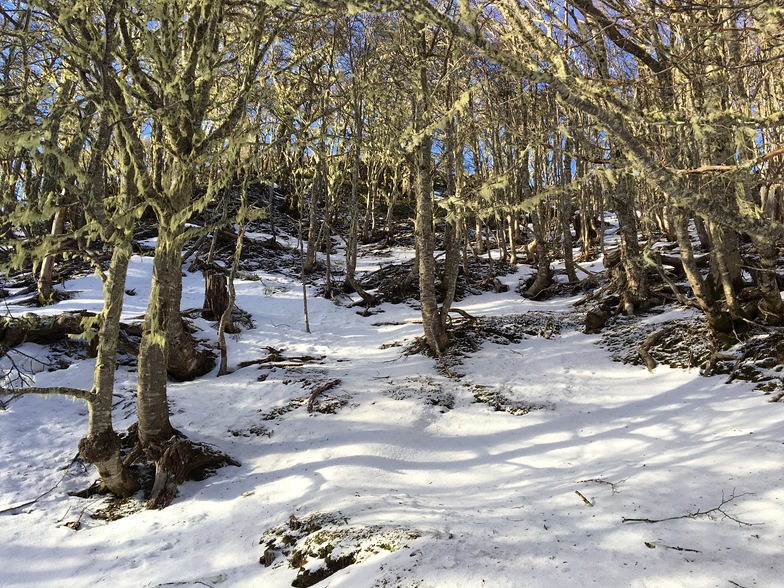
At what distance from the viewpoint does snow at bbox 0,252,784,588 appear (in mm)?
2826

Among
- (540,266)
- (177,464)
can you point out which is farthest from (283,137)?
(540,266)

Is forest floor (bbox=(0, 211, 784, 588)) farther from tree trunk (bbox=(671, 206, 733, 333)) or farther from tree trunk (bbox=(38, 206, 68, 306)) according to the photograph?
tree trunk (bbox=(38, 206, 68, 306))

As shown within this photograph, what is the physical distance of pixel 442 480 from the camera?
14.6 feet

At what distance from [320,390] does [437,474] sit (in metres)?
2.43

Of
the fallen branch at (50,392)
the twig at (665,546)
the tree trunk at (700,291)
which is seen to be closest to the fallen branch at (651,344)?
the tree trunk at (700,291)

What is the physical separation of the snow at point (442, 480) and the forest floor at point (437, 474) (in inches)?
0.8

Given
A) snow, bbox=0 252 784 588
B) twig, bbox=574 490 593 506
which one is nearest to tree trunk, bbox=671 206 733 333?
snow, bbox=0 252 784 588

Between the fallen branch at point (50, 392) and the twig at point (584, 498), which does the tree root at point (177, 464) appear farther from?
the twig at point (584, 498)

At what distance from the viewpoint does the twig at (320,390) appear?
610cm

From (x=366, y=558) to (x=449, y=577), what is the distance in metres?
0.62

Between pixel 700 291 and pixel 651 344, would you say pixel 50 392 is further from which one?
pixel 700 291

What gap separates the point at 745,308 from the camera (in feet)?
21.3

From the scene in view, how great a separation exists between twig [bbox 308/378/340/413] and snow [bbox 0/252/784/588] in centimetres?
13

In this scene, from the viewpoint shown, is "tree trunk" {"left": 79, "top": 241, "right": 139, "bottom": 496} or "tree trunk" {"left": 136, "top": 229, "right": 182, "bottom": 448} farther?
"tree trunk" {"left": 136, "top": 229, "right": 182, "bottom": 448}
